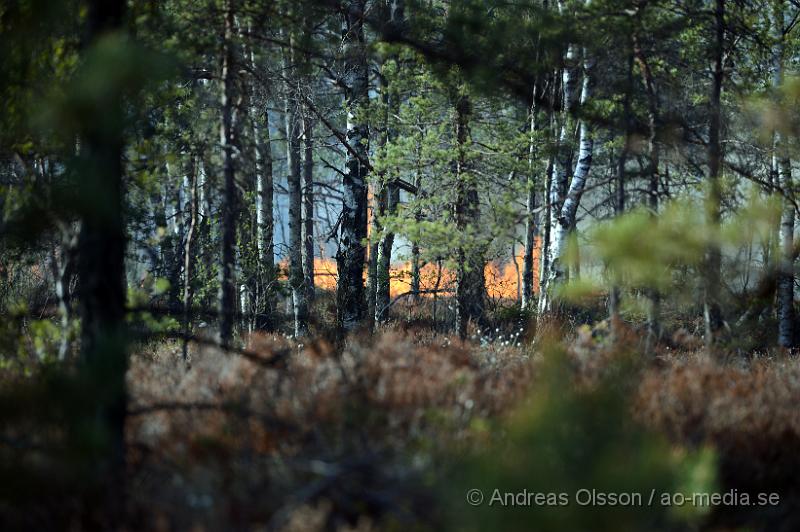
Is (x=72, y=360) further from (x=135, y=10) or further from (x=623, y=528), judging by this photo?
(x=623, y=528)

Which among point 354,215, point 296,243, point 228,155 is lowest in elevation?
point 296,243

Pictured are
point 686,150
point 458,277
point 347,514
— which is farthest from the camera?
point 458,277

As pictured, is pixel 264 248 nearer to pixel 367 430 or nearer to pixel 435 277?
pixel 435 277

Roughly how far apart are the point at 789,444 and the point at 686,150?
3135 millimetres

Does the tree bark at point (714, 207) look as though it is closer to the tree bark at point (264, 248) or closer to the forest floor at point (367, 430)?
the forest floor at point (367, 430)

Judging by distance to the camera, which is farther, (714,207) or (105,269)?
(714,207)

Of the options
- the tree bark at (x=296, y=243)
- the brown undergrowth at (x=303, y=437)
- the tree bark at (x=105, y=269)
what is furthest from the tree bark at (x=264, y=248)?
the tree bark at (x=105, y=269)

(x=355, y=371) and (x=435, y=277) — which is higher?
(x=435, y=277)

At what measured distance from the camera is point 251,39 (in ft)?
19.9

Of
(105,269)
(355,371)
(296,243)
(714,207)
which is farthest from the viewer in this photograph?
(296,243)

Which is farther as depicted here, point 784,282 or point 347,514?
→ point 784,282

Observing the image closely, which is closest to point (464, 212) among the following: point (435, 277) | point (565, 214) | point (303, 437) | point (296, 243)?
point (565, 214)

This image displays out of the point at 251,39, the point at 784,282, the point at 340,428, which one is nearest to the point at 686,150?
the point at 251,39

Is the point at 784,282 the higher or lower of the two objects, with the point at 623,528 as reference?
higher
